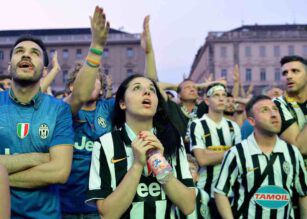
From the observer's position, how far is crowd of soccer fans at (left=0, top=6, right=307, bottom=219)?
264cm

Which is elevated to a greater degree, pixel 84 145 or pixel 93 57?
pixel 93 57

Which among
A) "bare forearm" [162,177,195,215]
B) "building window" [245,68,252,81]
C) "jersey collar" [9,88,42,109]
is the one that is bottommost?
"bare forearm" [162,177,195,215]

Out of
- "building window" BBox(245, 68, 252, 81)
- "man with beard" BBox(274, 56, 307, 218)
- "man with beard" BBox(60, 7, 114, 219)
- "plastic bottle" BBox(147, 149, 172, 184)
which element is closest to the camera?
"plastic bottle" BBox(147, 149, 172, 184)

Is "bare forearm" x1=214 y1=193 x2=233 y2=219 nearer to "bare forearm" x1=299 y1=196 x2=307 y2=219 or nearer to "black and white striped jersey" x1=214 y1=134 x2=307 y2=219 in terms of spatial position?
"black and white striped jersey" x1=214 y1=134 x2=307 y2=219

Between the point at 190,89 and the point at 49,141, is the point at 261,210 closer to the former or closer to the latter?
the point at 49,141

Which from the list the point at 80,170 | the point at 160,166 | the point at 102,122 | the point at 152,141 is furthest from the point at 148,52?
the point at 160,166

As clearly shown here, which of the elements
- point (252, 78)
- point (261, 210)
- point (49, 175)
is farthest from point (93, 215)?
point (252, 78)

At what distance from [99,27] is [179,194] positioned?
1.33m

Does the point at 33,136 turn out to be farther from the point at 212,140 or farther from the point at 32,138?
the point at 212,140

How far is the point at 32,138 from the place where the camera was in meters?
2.89

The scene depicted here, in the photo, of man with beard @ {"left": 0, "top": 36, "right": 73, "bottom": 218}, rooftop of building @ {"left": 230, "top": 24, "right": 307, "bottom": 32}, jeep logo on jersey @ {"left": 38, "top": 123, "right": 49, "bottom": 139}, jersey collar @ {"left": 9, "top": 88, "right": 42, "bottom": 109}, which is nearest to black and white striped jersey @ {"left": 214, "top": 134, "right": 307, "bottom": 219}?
man with beard @ {"left": 0, "top": 36, "right": 73, "bottom": 218}

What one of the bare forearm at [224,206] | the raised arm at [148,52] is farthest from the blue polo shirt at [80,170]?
the bare forearm at [224,206]

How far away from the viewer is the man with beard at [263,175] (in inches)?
143

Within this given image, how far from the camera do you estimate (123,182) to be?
251cm
